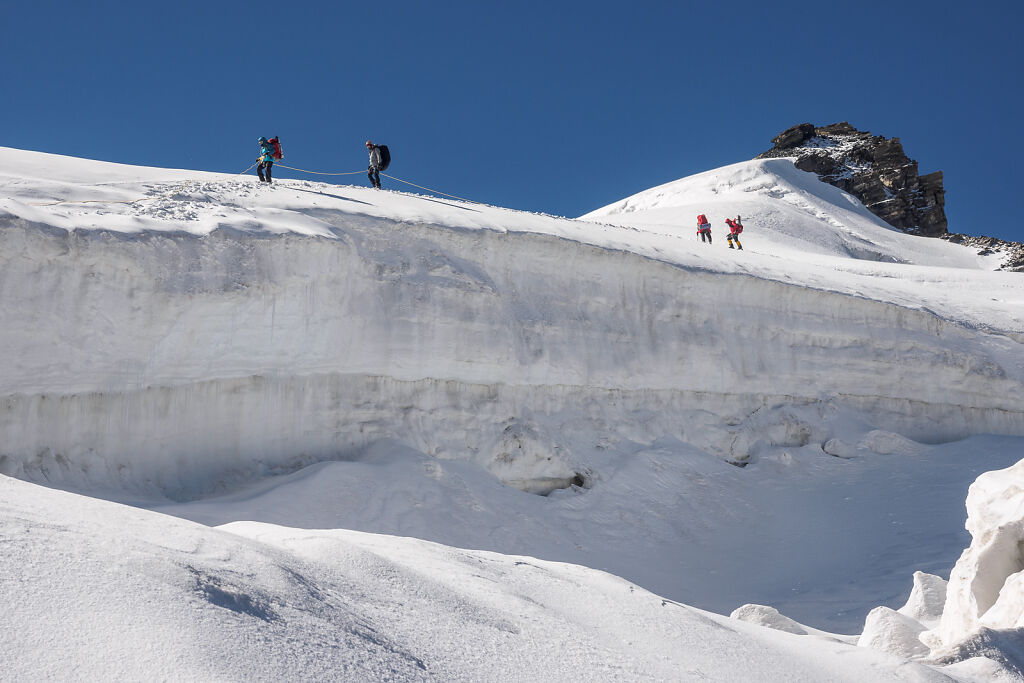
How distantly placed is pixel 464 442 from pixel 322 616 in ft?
22.6

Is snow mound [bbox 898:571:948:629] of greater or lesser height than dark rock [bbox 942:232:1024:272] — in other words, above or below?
below

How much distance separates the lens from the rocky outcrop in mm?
49688

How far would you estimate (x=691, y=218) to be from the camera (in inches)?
Result: 1256

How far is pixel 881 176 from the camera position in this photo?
51.9 meters

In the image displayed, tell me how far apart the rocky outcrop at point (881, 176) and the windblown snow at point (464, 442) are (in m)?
37.0

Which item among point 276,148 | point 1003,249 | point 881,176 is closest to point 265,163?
point 276,148

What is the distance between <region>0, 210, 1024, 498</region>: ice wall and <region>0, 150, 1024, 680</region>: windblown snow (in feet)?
0.11

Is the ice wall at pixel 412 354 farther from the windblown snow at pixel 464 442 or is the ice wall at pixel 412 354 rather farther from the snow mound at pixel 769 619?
the snow mound at pixel 769 619

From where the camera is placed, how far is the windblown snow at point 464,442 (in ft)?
12.8

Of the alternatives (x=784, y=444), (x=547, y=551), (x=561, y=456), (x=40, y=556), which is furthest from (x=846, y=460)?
(x=40, y=556)

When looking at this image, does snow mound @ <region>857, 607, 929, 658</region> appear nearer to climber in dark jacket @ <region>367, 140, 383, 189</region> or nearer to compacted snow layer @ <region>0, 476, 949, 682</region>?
compacted snow layer @ <region>0, 476, 949, 682</region>

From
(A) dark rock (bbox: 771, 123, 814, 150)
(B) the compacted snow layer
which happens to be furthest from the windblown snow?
Result: (A) dark rock (bbox: 771, 123, 814, 150)

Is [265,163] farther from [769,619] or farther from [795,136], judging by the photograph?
[795,136]

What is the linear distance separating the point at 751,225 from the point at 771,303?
59.9ft
